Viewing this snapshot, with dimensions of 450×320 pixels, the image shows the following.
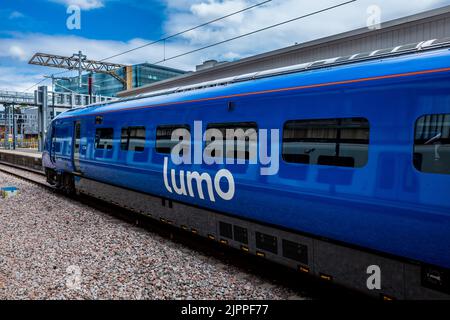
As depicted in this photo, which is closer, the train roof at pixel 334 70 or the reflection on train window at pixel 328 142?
the train roof at pixel 334 70

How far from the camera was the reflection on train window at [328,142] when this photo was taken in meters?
4.19

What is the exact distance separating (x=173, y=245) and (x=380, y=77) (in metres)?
4.93

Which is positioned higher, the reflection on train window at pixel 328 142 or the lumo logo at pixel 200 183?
the reflection on train window at pixel 328 142

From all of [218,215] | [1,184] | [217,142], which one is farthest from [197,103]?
[1,184]

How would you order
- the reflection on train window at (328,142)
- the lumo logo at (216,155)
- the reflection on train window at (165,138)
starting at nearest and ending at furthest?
the reflection on train window at (328,142) → the lumo logo at (216,155) → the reflection on train window at (165,138)

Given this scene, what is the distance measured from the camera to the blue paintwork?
141 inches

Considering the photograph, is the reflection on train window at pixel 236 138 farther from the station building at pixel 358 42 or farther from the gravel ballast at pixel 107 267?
the station building at pixel 358 42

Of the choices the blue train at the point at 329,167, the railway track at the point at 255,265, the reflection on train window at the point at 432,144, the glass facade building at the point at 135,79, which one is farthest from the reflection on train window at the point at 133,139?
the glass facade building at the point at 135,79

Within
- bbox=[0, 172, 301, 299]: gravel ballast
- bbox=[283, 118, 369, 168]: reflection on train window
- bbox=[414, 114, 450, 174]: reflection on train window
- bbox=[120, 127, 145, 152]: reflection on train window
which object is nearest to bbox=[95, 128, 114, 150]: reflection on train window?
bbox=[120, 127, 145, 152]: reflection on train window

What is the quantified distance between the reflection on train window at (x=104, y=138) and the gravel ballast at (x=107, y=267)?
212cm

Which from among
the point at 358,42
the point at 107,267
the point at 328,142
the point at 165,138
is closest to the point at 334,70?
the point at 328,142

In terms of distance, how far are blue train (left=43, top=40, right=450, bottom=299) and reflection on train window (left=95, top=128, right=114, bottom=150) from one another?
2443 millimetres

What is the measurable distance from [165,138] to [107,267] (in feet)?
9.12

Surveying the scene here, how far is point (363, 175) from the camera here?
13.5 ft
